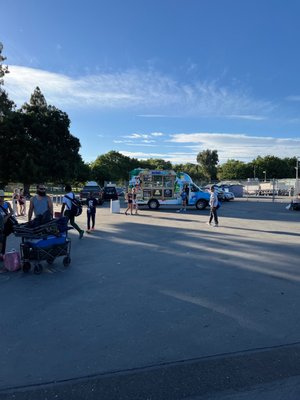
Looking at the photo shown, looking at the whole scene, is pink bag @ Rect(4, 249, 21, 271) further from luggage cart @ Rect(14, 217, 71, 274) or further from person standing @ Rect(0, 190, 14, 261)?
person standing @ Rect(0, 190, 14, 261)

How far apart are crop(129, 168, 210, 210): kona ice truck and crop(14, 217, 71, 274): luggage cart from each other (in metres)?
17.9

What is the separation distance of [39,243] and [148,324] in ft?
11.4

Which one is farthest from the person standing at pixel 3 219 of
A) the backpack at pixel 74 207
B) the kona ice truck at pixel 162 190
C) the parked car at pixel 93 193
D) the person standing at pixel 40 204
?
the parked car at pixel 93 193

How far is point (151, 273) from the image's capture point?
7.01 meters

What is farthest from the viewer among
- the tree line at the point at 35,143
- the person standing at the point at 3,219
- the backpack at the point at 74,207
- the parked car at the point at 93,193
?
the tree line at the point at 35,143

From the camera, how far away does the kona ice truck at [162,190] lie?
2516 cm

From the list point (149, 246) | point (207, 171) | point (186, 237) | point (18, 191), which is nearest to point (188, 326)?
point (149, 246)

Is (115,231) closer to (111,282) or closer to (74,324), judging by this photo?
(111,282)

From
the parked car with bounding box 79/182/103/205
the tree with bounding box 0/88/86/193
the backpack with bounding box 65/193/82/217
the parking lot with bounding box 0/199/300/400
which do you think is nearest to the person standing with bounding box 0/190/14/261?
the parking lot with bounding box 0/199/300/400

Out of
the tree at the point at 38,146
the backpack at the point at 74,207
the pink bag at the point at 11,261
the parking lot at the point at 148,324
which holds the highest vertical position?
the tree at the point at 38,146

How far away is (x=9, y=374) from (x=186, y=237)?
350 inches

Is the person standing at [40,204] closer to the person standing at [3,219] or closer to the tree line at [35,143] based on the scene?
the person standing at [3,219]

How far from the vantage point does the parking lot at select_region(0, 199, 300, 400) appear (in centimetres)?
325

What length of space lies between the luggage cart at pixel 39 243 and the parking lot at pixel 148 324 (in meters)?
0.32
